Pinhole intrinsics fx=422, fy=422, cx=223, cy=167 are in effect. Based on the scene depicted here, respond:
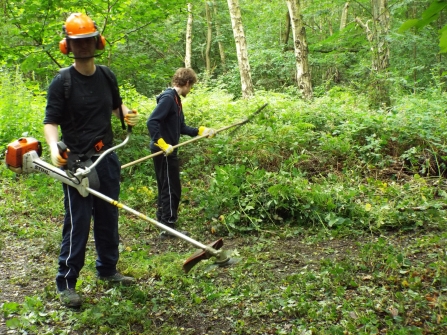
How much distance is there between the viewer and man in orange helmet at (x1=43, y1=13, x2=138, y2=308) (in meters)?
3.52

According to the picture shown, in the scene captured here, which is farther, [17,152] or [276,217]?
[276,217]

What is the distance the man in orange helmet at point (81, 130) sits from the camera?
139 inches

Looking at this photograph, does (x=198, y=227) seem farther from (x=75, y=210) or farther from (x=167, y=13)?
(x=167, y=13)

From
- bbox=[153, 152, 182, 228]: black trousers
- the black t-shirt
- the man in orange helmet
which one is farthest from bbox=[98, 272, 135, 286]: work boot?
bbox=[153, 152, 182, 228]: black trousers

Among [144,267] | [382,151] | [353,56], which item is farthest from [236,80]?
[144,267]

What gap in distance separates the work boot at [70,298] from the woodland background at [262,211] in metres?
0.09

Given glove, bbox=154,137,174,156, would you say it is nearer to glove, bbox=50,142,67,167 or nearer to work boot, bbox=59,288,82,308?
glove, bbox=50,142,67,167

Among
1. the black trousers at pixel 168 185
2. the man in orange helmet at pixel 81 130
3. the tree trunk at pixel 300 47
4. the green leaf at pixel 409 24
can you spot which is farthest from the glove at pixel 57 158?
the tree trunk at pixel 300 47

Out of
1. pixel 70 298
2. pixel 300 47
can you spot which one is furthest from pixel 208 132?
pixel 300 47

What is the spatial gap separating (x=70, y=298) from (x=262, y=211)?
113 inches

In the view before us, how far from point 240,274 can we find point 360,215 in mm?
2025

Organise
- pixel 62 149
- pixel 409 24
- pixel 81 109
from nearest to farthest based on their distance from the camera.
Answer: pixel 409 24 → pixel 62 149 → pixel 81 109

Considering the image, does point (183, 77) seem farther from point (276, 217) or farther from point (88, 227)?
point (88, 227)

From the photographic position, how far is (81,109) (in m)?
3.66
